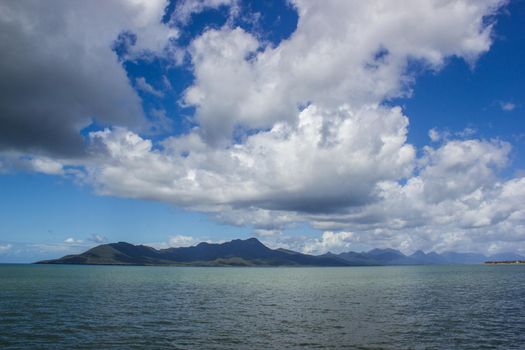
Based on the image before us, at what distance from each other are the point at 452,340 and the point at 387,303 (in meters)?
38.7

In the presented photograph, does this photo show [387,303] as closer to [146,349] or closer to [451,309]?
[451,309]

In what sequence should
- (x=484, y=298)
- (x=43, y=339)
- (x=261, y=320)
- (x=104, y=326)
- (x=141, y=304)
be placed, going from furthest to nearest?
(x=484, y=298) → (x=141, y=304) → (x=261, y=320) → (x=104, y=326) → (x=43, y=339)

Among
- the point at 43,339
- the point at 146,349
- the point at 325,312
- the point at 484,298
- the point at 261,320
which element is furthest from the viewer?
the point at 484,298

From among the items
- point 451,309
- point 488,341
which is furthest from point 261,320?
point 451,309

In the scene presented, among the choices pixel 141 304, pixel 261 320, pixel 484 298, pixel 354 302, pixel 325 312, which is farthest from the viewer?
pixel 484 298

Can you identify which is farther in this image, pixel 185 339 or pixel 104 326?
pixel 104 326

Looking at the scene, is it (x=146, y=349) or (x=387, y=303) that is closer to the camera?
(x=146, y=349)

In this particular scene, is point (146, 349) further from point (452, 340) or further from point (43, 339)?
point (452, 340)

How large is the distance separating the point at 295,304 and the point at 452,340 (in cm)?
4175

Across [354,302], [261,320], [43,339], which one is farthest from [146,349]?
[354,302]

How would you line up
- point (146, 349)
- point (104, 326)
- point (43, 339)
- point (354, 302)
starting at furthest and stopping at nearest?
point (354, 302)
point (104, 326)
point (43, 339)
point (146, 349)

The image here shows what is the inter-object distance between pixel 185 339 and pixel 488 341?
3978 cm

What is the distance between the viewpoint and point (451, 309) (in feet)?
246

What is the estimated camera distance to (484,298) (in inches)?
3740
